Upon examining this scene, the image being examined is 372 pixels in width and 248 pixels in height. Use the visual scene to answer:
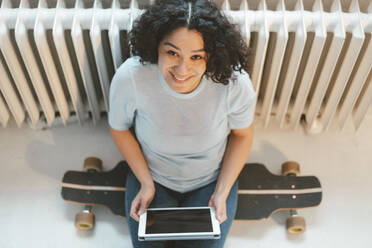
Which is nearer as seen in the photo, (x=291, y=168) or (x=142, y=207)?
(x=142, y=207)

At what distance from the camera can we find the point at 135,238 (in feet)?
4.14

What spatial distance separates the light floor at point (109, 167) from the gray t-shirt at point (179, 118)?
12.7 inches

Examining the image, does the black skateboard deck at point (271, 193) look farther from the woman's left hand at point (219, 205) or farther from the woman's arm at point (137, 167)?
the woman's arm at point (137, 167)

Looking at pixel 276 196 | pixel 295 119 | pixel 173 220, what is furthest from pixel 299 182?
pixel 173 220

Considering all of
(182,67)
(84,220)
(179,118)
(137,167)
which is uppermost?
(182,67)

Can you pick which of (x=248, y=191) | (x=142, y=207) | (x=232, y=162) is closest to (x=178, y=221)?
(x=142, y=207)

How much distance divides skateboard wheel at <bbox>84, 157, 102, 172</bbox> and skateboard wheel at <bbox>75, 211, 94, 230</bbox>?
0.62ft

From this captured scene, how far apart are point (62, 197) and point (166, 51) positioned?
0.79m

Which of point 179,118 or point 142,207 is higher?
point 179,118

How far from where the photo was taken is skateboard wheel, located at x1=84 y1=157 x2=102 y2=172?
1561mm

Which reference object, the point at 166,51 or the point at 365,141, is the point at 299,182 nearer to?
the point at 365,141

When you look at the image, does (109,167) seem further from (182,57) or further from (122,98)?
(182,57)

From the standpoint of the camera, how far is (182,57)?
0.94 meters

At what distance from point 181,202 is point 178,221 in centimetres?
13
